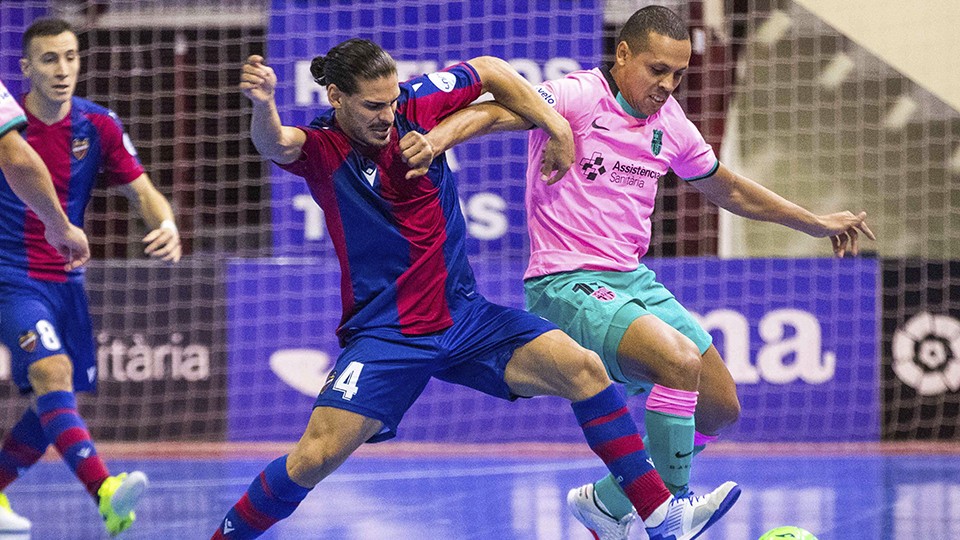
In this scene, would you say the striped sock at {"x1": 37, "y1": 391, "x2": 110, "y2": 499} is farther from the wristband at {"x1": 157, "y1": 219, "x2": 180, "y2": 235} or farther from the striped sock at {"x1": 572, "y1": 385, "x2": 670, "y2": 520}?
the striped sock at {"x1": 572, "y1": 385, "x2": 670, "y2": 520}

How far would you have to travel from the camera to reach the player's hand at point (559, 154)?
12.9ft

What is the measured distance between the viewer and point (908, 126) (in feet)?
29.9

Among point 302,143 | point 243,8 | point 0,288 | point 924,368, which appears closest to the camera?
point 302,143

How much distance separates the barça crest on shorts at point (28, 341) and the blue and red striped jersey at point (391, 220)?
5.29 feet

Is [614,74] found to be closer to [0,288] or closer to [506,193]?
[0,288]

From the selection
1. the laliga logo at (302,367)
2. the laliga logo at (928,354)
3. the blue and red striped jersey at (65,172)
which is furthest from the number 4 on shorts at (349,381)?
the laliga logo at (928,354)

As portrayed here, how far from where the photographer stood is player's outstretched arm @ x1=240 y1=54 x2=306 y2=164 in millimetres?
3502

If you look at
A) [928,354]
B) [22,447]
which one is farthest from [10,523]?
[928,354]

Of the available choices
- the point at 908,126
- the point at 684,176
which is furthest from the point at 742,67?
the point at 684,176

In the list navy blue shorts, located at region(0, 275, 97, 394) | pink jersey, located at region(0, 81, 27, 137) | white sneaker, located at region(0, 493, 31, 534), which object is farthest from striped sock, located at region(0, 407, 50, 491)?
pink jersey, located at region(0, 81, 27, 137)

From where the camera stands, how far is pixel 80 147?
5352 millimetres

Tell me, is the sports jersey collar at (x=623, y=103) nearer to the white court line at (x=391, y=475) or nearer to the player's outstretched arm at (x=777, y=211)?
the player's outstretched arm at (x=777, y=211)

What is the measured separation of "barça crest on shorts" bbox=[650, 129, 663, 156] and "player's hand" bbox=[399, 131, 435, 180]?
42.1 inches

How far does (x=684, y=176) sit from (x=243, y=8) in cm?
611
